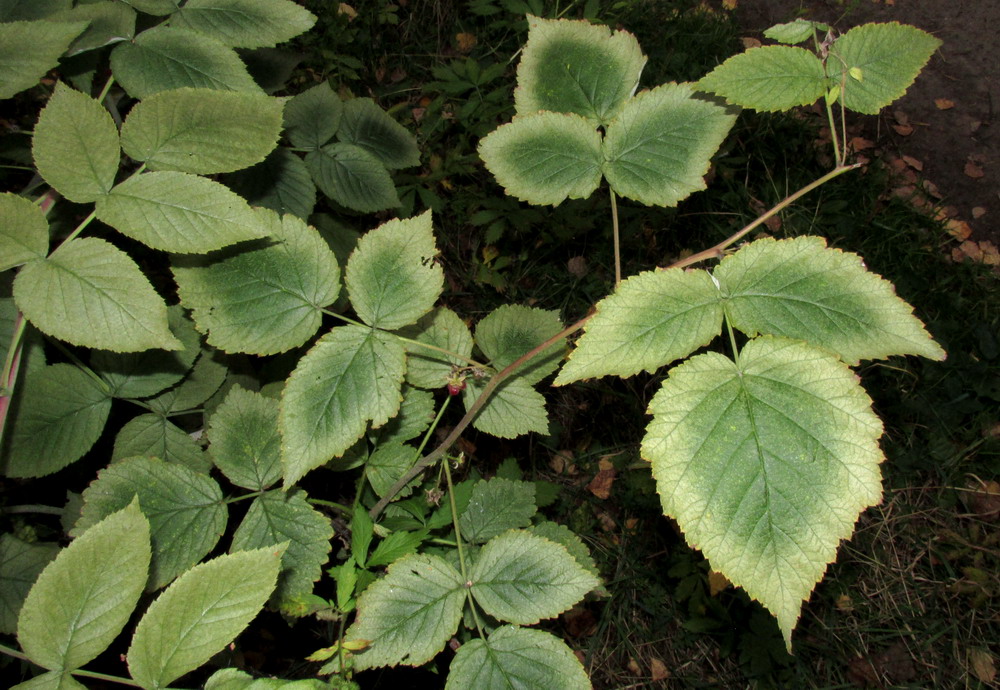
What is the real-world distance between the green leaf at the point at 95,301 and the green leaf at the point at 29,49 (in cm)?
35

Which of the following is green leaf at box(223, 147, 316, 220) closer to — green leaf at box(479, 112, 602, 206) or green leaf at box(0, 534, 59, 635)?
green leaf at box(479, 112, 602, 206)

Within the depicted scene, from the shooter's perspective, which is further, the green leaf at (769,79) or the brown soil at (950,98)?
the brown soil at (950,98)

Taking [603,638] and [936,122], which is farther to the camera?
[936,122]

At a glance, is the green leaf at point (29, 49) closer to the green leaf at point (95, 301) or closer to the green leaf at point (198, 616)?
the green leaf at point (95, 301)

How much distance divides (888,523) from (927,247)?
1.71 metres

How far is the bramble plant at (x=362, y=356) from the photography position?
0.94 meters

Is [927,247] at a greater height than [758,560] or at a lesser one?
lesser

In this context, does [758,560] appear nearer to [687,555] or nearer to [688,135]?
[688,135]

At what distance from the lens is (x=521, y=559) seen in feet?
4.56

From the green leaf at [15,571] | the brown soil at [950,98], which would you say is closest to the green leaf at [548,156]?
the green leaf at [15,571]

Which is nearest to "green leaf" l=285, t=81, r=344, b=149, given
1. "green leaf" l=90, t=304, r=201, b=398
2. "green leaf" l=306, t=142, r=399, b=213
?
"green leaf" l=306, t=142, r=399, b=213

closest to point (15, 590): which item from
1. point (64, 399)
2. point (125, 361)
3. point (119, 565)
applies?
point (64, 399)

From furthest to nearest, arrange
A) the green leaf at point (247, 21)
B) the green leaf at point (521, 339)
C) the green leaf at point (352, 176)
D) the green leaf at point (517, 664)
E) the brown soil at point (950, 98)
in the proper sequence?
1. the brown soil at point (950, 98)
2. the green leaf at point (352, 176)
3. the green leaf at point (521, 339)
4. the green leaf at point (247, 21)
5. the green leaf at point (517, 664)

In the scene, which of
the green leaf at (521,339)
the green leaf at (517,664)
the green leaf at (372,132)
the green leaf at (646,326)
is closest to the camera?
the green leaf at (646,326)
